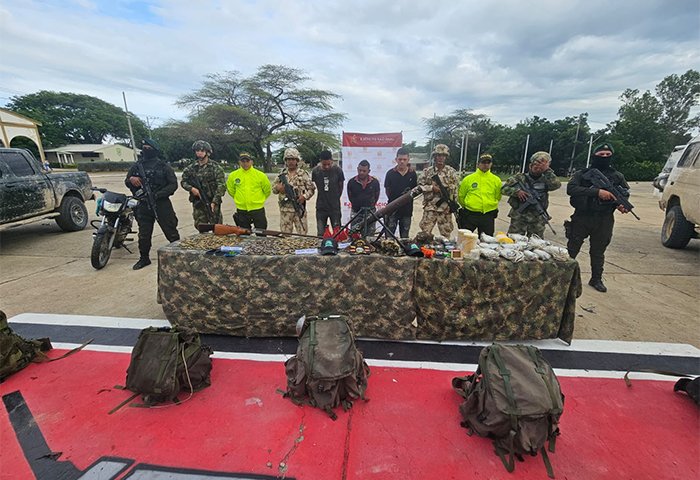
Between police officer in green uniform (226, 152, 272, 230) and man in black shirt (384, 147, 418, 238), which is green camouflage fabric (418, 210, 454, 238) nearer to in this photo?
man in black shirt (384, 147, 418, 238)

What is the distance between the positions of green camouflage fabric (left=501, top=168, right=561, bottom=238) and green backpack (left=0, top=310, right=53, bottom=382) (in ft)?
16.8

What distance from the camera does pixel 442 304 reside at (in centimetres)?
273

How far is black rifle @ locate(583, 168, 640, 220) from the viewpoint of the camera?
11.7ft

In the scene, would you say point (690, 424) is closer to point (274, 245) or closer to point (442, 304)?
point (442, 304)

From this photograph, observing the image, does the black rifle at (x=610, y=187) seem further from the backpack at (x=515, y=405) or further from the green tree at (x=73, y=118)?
the green tree at (x=73, y=118)

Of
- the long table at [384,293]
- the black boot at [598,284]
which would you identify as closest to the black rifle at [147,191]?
the long table at [384,293]

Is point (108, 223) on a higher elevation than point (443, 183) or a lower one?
lower

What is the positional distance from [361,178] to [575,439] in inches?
153

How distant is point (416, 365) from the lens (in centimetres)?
254

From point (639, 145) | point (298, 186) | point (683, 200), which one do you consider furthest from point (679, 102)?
point (298, 186)

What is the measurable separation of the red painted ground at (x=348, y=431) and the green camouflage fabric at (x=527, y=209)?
7.34ft

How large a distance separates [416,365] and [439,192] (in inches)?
113

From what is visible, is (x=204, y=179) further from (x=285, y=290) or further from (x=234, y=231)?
(x=285, y=290)

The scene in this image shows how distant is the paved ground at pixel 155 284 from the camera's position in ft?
10.6
